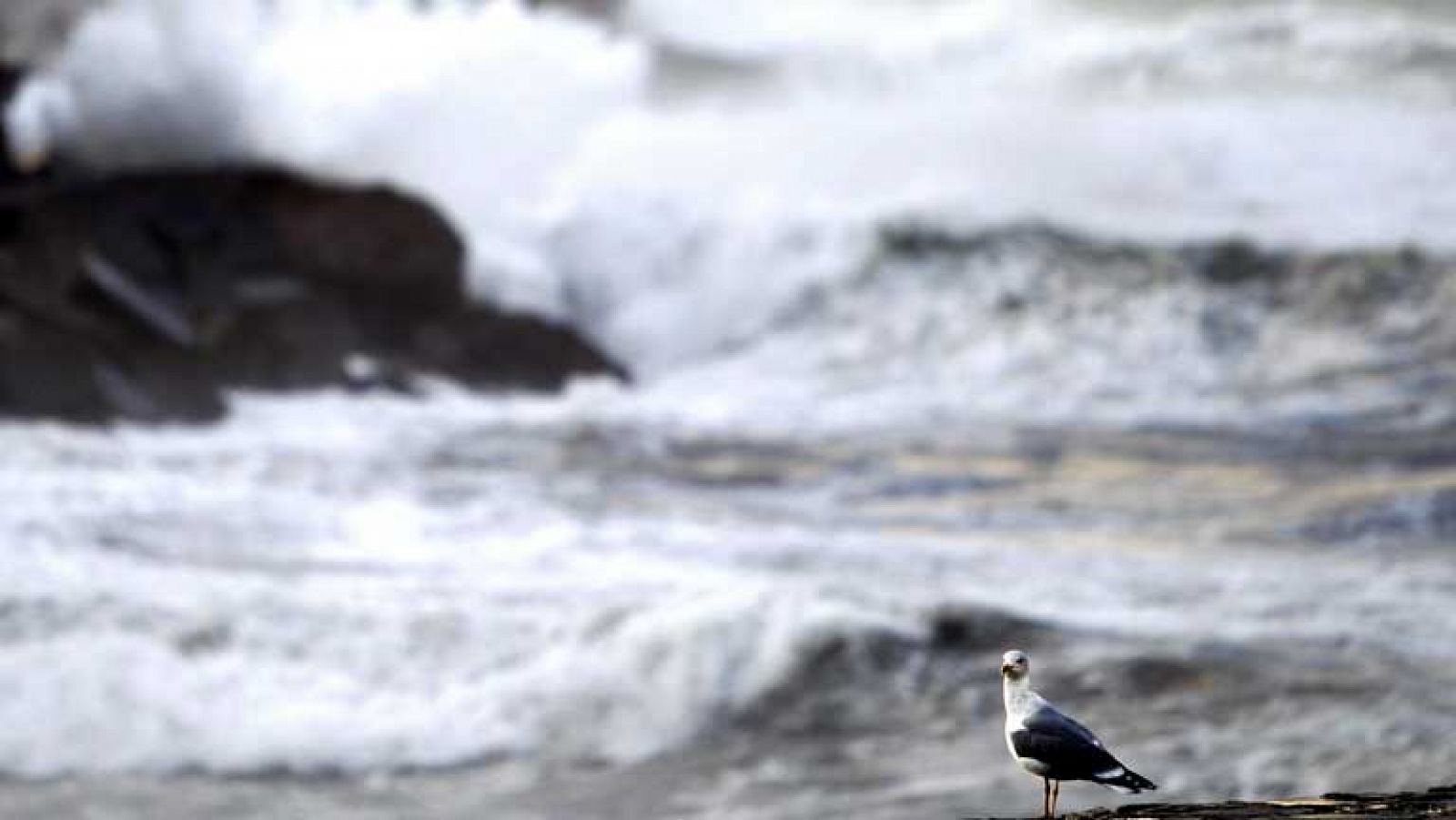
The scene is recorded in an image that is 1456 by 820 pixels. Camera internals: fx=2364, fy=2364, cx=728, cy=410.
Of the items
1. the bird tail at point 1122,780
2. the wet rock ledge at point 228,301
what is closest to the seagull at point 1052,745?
the bird tail at point 1122,780

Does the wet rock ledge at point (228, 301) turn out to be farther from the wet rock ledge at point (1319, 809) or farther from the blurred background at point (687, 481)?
the wet rock ledge at point (1319, 809)

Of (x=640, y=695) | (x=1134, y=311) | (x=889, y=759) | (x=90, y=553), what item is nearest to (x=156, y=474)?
(x=90, y=553)

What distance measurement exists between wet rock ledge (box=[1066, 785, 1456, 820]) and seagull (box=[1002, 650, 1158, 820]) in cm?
5

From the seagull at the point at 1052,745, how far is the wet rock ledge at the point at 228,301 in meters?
10.1

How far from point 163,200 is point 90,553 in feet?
23.7

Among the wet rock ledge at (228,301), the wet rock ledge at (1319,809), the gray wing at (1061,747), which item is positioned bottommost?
the wet rock ledge at (1319,809)

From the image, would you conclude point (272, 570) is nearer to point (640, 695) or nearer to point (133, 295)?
point (640, 695)

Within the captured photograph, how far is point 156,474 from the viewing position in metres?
11.8

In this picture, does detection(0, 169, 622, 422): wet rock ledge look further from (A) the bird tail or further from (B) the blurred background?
(A) the bird tail

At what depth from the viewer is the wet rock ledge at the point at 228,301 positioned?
44.8ft

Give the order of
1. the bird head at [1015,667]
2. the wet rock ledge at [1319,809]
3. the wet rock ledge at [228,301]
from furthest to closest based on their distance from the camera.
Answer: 1. the wet rock ledge at [228,301]
2. the bird head at [1015,667]
3. the wet rock ledge at [1319,809]

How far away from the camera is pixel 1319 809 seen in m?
3.70

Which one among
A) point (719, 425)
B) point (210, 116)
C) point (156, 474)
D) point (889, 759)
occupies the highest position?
point (210, 116)

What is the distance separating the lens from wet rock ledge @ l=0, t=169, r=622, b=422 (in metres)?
13.6
